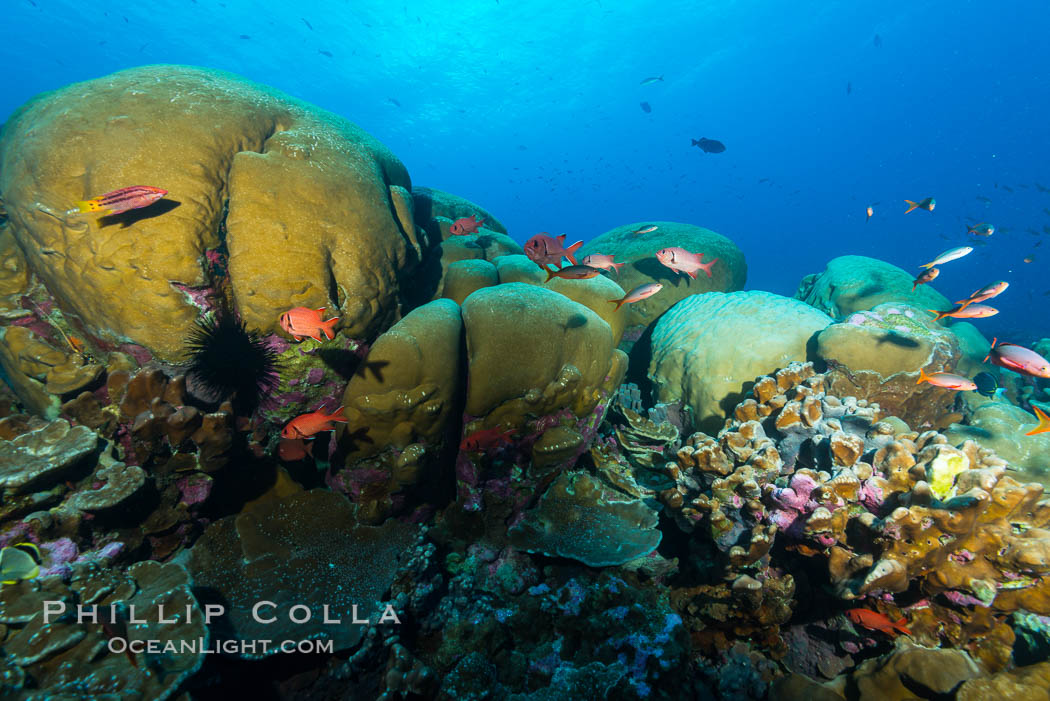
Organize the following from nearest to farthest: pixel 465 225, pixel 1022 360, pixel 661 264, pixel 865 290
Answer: pixel 1022 360 → pixel 465 225 → pixel 661 264 → pixel 865 290

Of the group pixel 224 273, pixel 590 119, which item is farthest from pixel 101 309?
pixel 590 119

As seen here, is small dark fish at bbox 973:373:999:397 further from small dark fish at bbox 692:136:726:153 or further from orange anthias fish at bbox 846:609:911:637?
small dark fish at bbox 692:136:726:153

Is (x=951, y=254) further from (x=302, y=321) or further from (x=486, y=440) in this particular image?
(x=302, y=321)

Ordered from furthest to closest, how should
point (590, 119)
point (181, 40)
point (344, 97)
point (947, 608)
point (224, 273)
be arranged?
point (590, 119) → point (344, 97) → point (181, 40) → point (224, 273) → point (947, 608)

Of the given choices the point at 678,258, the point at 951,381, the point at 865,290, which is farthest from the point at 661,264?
the point at 951,381

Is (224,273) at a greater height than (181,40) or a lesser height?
lesser

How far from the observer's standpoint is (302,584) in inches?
132

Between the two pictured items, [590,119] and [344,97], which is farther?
[590,119]

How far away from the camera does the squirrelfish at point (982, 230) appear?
8.06 m

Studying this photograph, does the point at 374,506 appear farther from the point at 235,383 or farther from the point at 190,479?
the point at 235,383

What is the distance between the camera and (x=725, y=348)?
572cm

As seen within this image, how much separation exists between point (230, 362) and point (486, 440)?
281 centimetres

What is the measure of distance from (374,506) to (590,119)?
330 feet

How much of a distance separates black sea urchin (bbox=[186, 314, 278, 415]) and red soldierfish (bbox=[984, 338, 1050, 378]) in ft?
23.3
